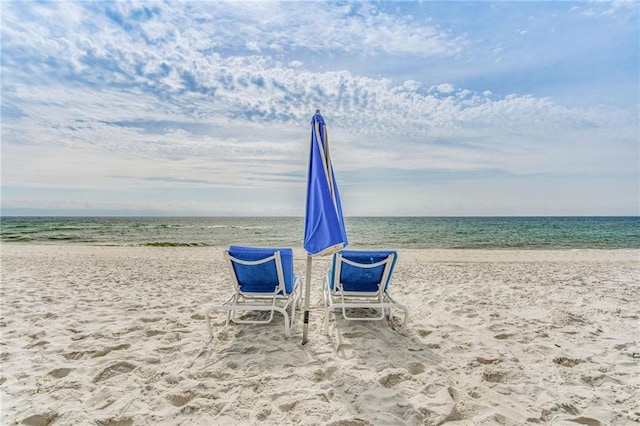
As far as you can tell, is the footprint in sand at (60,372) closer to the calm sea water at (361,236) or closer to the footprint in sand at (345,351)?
the footprint in sand at (345,351)

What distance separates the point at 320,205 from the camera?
3311mm

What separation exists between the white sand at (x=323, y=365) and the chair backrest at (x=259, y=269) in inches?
19.9

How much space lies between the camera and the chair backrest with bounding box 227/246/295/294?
4184 mm

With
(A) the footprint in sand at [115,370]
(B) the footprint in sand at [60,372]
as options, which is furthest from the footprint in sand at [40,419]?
(B) the footprint in sand at [60,372]

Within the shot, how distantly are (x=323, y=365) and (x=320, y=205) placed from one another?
152cm

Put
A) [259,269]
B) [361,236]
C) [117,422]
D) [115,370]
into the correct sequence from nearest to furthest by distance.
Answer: [117,422]
[115,370]
[259,269]
[361,236]

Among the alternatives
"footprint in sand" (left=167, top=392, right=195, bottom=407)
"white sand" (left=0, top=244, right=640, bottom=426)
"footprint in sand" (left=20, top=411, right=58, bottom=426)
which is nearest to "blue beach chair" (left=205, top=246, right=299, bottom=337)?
"white sand" (left=0, top=244, right=640, bottom=426)

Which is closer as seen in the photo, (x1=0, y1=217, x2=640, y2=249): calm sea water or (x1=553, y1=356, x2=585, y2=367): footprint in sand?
(x1=553, y1=356, x2=585, y2=367): footprint in sand

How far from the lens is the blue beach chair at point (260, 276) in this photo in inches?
163

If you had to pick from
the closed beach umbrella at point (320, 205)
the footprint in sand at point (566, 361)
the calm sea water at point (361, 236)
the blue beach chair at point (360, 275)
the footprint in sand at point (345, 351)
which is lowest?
the calm sea water at point (361, 236)

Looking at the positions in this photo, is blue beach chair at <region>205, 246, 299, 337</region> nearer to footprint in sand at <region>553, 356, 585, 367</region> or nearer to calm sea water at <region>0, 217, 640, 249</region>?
footprint in sand at <region>553, 356, 585, 367</region>

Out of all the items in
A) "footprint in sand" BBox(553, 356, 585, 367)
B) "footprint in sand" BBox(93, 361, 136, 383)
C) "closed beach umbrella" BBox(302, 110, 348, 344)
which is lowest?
"footprint in sand" BBox(553, 356, 585, 367)

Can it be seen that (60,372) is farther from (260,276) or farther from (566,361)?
(566,361)

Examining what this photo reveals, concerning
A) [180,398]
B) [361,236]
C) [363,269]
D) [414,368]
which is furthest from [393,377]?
Result: [361,236]
